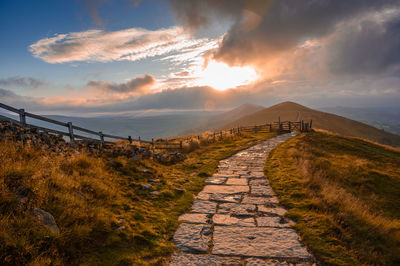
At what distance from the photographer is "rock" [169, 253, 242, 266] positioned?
353cm

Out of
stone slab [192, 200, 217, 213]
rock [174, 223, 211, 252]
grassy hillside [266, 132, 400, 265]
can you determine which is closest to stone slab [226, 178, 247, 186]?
grassy hillside [266, 132, 400, 265]

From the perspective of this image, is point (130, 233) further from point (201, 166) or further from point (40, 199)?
point (201, 166)

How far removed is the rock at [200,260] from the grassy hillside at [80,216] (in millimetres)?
301

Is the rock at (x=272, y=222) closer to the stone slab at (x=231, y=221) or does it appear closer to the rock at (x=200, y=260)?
the stone slab at (x=231, y=221)

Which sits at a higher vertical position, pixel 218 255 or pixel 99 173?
pixel 99 173

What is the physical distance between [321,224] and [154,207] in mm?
4629

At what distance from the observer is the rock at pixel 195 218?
5.16 m

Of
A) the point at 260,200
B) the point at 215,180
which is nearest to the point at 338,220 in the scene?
the point at 260,200

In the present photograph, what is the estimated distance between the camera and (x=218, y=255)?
377cm

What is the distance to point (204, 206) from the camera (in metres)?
6.14

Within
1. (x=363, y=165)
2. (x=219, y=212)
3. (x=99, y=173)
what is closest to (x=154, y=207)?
(x=219, y=212)

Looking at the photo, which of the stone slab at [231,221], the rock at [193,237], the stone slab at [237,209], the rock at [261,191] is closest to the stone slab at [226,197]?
the stone slab at [237,209]

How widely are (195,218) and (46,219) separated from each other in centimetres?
336

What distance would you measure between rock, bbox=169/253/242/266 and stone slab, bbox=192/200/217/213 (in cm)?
205
